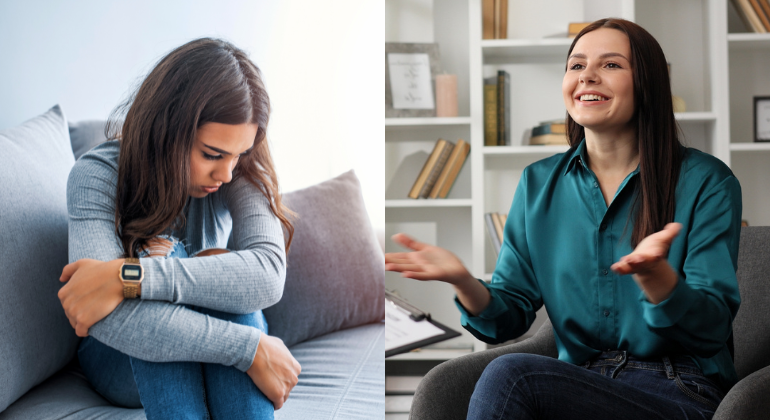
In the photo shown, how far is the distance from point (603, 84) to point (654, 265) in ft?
1.29

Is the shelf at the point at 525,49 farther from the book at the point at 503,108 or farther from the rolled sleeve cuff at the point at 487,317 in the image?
the rolled sleeve cuff at the point at 487,317

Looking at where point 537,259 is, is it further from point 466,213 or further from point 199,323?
point 466,213

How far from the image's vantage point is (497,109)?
1.90 meters

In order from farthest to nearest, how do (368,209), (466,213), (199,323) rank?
(466,213) < (368,209) < (199,323)

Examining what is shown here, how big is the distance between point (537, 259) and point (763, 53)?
146 centimetres

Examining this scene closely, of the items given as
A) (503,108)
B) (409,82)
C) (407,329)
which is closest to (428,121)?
(409,82)

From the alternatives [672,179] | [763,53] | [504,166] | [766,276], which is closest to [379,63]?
[672,179]

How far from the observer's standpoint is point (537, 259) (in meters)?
1.04

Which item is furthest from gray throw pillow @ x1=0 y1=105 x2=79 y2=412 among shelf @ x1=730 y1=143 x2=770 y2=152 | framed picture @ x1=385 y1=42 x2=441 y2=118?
shelf @ x1=730 y1=143 x2=770 y2=152

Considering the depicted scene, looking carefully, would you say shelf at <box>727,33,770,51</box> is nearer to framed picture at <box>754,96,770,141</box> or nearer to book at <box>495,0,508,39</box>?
framed picture at <box>754,96,770,141</box>

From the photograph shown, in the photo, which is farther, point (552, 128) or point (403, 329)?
point (552, 128)

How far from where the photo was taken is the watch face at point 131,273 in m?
0.83

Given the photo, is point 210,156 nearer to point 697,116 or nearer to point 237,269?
point 237,269

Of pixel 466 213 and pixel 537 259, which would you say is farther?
pixel 466 213
